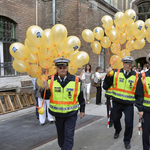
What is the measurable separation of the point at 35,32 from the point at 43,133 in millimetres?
2813

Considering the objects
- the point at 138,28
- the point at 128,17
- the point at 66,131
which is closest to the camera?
the point at 66,131

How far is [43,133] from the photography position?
17.7 ft

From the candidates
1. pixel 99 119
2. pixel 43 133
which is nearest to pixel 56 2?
pixel 99 119

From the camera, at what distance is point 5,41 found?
846cm

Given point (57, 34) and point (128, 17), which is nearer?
point (57, 34)

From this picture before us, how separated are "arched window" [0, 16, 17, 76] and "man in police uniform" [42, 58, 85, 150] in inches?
216

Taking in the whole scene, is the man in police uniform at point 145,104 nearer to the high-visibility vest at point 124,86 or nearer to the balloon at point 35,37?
the high-visibility vest at point 124,86

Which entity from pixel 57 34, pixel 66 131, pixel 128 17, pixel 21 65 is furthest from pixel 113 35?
pixel 66 131

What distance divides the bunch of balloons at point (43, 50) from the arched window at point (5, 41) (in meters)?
4.52

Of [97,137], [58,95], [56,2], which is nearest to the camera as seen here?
[58,95]

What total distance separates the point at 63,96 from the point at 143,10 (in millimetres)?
19090

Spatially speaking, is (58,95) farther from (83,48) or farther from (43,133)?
(83,48)

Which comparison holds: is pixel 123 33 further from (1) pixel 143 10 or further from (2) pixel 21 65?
(1) pixel 143 10

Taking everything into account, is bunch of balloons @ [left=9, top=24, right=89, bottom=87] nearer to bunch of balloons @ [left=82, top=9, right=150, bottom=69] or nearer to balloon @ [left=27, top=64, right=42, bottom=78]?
balloon @ [left=27, top=64, right=42, bottom=78]
